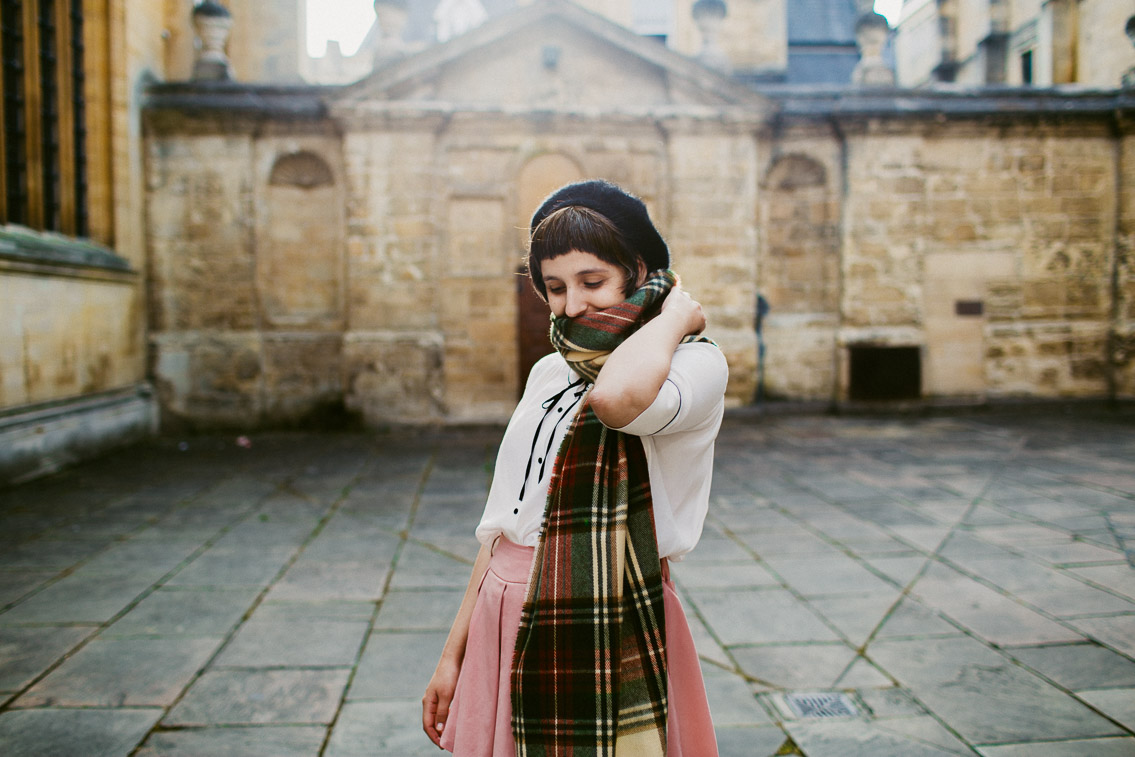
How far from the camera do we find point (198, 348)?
991 centimetres

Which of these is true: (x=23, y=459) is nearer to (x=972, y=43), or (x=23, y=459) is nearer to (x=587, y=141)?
(x=587, y=141)

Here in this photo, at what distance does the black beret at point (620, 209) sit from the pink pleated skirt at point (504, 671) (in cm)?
64

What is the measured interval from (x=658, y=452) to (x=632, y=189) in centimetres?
945

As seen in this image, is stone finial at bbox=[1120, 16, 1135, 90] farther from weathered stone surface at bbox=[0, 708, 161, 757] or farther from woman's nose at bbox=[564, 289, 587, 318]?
weathered stone surface at bbox=[0, 708, 161, 757]

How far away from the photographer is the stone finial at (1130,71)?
10727 millimetres

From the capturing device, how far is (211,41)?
10.0 meters

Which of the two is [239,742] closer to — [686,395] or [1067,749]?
[686,395]

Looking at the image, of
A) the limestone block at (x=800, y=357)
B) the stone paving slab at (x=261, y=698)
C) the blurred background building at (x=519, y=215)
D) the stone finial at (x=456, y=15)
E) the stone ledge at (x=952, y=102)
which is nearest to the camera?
the stone paving slab at (x=261, y=698)

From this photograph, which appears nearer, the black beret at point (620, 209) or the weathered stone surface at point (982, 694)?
the black beret at point (620, 209)

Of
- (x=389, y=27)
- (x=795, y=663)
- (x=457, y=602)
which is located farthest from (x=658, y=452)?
(x=389, y=27)

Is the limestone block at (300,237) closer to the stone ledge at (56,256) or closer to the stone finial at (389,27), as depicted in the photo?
the stone finial at (389,27)

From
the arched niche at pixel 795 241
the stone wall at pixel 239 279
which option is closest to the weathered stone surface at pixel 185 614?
the stone wall at pixel 239 279

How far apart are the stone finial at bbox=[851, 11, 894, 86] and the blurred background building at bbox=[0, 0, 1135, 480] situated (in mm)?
50

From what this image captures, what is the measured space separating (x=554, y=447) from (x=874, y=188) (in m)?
10.8
